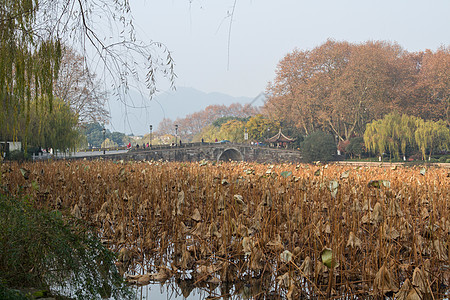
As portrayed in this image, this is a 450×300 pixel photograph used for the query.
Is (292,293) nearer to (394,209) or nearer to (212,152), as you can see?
(394,209)

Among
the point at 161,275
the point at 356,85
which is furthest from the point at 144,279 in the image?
the point at 356,85

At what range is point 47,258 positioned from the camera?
2.93m

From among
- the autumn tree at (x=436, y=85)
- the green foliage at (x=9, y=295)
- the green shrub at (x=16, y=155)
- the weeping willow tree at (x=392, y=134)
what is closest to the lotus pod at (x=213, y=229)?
the green foliage at (x=9, y=295)

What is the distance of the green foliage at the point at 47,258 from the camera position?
275cm

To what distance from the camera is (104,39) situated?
3.26 m

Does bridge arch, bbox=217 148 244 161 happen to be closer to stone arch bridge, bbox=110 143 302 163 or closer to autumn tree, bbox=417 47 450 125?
stone arch bridge, bbox=110 143 302 163

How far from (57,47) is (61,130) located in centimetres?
1757

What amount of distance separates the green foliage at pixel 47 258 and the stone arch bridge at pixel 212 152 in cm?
3230

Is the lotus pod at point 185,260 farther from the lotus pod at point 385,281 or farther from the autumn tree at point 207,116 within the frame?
the autumn tree at point 207,116

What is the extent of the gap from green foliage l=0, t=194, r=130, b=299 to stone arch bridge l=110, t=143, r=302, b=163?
3230 centimetres

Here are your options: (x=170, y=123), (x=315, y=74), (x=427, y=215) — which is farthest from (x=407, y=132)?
(x=170, y=123)

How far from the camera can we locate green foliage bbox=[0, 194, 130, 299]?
2754 mm

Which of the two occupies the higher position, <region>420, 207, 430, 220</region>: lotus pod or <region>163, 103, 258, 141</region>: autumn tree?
<region>163, 103, 258, 141</region>: autumn tree

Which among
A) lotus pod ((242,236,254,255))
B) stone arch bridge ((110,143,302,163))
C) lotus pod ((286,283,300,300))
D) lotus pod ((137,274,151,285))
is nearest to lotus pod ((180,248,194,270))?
lotus pod ((137,274,151,285))
